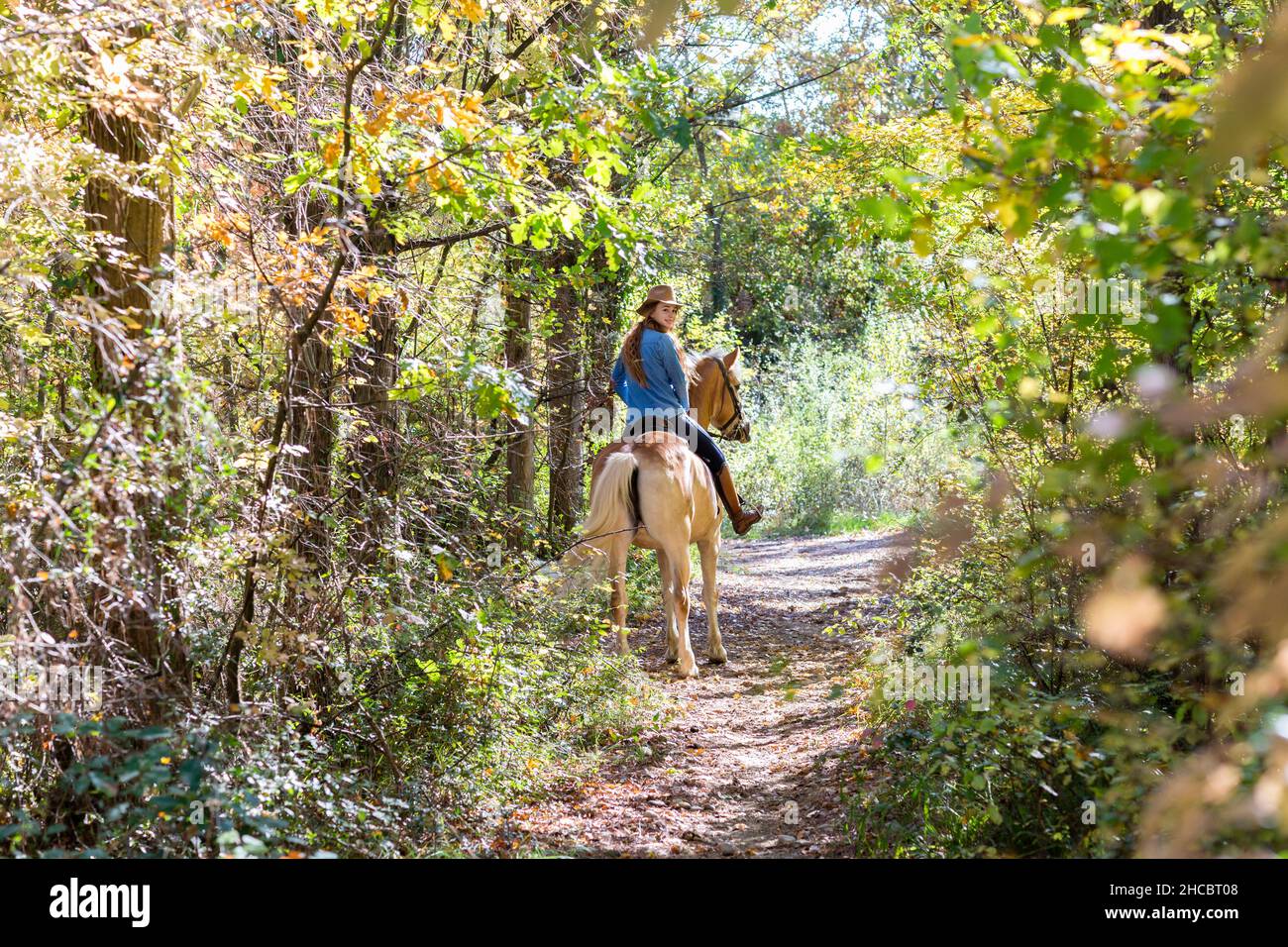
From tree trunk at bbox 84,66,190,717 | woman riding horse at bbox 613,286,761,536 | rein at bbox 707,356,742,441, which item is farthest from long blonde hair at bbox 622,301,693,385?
tree trunk at bbox 84,66,190,717

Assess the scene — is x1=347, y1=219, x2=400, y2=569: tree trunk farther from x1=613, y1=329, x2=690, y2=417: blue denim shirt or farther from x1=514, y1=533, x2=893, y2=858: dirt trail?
x1=613, y1=329, x2=690, y2=417: blue denim shirt

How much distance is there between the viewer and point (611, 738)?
24.6 feet

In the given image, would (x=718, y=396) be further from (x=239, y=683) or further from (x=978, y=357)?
(x=239, y=683)

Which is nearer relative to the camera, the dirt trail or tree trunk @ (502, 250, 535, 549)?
the dirt trail

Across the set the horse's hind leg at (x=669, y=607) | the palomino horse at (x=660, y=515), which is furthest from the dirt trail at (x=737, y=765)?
the palomino horse at (x=660, y=515)

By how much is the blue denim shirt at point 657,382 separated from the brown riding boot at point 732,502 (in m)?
1.01

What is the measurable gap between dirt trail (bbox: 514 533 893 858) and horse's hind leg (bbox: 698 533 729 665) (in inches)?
5.7

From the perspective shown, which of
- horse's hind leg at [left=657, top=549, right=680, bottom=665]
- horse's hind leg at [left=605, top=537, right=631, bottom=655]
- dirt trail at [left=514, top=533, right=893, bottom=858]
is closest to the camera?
dirt trail at [left=514, top=533, right=893, bottom=858]

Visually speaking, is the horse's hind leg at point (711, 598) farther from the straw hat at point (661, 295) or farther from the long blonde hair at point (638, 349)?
the straw hat at point (661, 295)

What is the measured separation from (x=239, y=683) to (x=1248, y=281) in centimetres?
466

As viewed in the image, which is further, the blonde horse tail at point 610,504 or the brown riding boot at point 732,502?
the brown riding boot at point 732,502

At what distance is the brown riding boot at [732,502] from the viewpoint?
426 inches

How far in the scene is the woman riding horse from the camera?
32.0 ft
